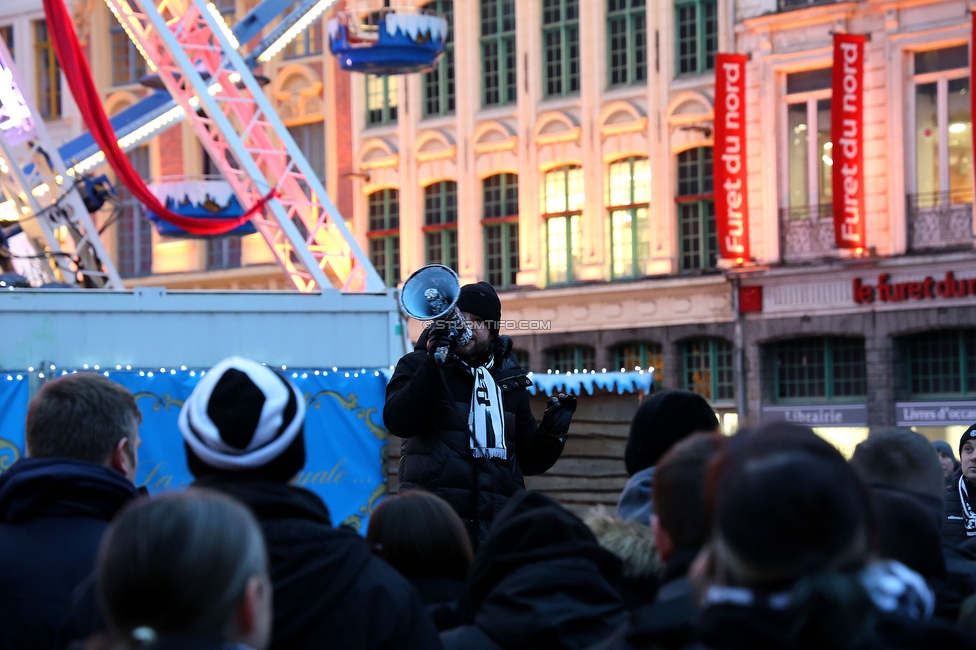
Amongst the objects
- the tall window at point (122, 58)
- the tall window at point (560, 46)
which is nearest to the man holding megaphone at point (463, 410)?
the tall window at point (560, 46)

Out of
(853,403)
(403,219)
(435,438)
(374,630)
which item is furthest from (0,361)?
(403,219)

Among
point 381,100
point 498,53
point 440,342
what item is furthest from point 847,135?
point 440,342

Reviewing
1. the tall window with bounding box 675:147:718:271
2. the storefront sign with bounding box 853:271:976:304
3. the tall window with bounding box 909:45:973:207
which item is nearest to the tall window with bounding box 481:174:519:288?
the tall window with bounding box 675:147:718:271

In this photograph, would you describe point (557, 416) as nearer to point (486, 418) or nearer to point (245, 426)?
point (486, 418)

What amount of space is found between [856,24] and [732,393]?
6.71 meters

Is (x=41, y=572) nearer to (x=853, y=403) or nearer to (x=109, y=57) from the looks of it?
(x=853, y=403)

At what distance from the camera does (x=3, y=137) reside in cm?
1413

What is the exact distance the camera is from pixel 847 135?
76.2ft

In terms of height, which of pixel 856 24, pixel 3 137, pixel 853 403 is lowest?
pixel 853 403

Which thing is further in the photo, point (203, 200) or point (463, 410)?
point (203, 200)

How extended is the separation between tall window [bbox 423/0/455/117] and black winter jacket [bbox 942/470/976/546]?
2161 centimetres

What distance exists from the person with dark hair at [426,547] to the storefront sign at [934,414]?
20.1m

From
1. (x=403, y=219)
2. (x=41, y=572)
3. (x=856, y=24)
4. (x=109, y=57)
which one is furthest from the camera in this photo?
(x=109, y=57)

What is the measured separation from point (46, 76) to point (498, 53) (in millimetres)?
11856
